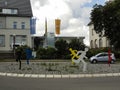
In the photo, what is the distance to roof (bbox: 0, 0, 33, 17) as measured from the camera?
88.9 metres

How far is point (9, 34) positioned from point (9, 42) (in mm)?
2107

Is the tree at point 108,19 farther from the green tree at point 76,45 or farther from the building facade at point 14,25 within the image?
the building facade at point 14,25

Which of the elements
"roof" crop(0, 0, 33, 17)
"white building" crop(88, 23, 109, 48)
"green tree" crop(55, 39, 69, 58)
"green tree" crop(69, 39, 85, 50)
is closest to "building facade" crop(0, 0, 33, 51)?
"roof" crop(0, 0, 33, 17)

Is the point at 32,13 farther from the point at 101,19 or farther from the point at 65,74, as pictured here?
the point at 65,74

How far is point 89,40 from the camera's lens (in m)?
110

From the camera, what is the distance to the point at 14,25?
88812 millimetres

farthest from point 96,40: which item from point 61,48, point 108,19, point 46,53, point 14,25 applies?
point 108,19

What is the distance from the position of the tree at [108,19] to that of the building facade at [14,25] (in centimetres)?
2515

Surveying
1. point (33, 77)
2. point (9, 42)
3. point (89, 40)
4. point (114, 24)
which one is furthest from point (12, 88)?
point (89, 40)

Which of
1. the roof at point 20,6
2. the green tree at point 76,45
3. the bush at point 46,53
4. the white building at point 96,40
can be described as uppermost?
the roof at point 20,6

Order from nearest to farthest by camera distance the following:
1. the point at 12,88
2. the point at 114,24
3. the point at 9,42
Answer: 1. the point at 12,88
2. the point at 114,24
3. the point at 9,42

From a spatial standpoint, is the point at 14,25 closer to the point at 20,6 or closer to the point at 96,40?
the point at 20,6

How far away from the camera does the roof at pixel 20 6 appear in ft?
292

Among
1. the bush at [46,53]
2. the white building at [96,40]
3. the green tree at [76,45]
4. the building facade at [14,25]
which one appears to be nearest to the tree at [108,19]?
the green tree at [76,45]
